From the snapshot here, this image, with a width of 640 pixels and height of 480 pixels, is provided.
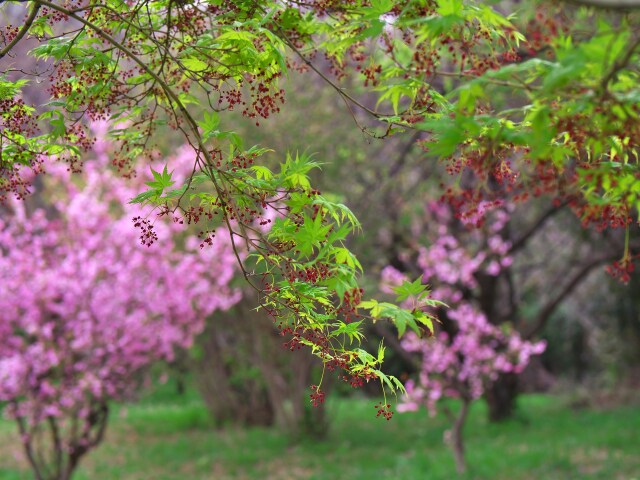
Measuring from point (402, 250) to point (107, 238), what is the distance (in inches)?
193

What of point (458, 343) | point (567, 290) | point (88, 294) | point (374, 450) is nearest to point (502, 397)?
point (567, 290)

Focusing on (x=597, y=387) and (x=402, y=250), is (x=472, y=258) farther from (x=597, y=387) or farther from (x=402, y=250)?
(x=597, y=387)

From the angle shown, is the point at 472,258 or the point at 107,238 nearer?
the point at 107,238

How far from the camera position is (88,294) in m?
9.91

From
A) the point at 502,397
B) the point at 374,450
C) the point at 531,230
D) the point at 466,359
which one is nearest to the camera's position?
the point at 466,359

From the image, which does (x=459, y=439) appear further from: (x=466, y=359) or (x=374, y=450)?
(x=374, y=450)

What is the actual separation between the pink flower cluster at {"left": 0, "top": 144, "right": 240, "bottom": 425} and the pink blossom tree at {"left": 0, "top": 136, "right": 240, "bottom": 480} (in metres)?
0.02

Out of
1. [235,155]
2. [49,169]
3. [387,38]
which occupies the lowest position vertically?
[235,155]

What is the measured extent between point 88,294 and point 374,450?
5.42 meters

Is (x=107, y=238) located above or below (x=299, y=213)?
above

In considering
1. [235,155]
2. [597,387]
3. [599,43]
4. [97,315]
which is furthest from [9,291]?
[597,387]

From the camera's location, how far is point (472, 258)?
12383mm

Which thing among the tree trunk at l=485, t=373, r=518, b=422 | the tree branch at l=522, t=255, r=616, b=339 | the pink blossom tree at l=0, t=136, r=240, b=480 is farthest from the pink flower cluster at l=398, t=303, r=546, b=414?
the pink blossom tree at l=0, t=136, r=240, b=480

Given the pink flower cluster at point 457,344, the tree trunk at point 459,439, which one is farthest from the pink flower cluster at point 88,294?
the tree trunk at point 459,439
